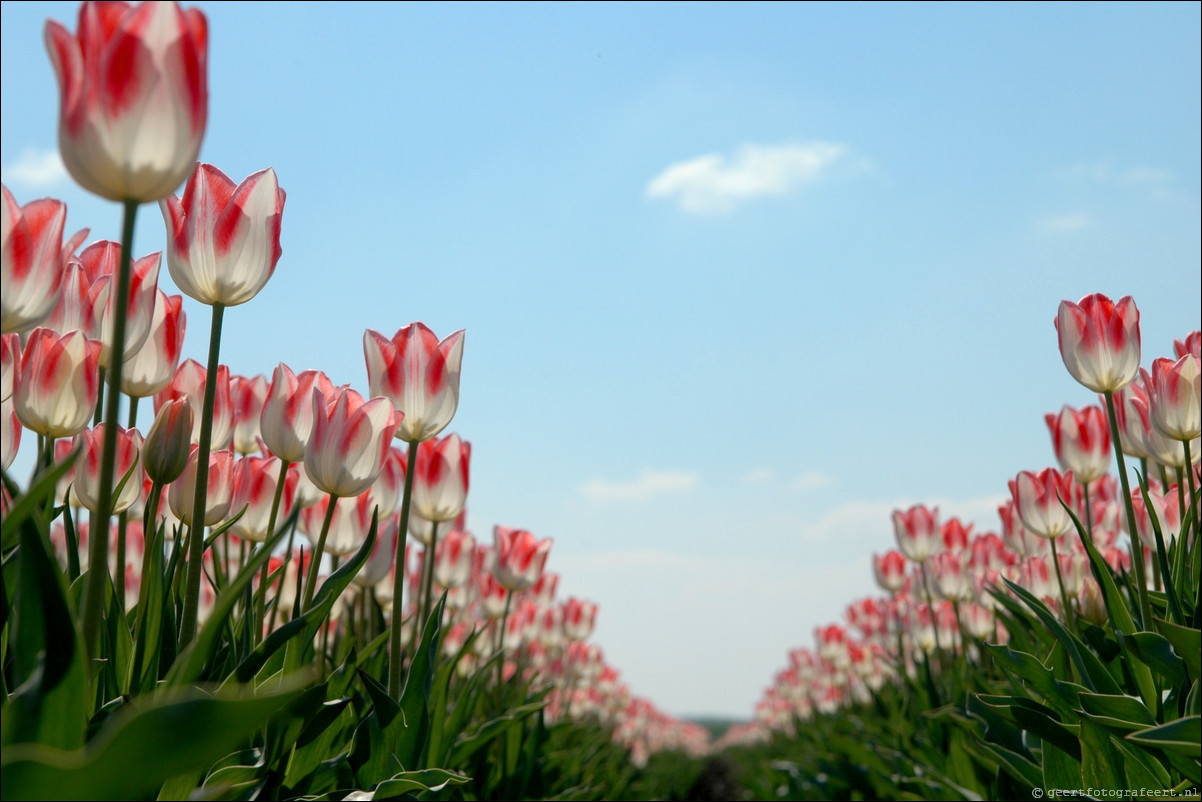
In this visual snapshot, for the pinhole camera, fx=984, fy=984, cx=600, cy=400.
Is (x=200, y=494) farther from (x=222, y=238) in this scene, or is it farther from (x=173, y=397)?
→ (x=173, y=397)

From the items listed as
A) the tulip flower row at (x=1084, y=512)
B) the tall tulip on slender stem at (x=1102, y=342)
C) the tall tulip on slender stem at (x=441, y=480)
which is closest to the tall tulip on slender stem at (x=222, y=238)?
the tall tulip on slender stem at (x=441, y=480)

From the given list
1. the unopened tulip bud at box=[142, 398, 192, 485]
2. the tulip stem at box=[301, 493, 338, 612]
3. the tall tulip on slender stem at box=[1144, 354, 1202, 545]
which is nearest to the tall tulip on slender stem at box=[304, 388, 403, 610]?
the tulip stem at box=[301, 493, 338, 612]

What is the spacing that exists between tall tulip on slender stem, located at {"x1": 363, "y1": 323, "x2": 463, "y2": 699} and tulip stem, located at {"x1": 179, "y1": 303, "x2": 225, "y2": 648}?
1.88ft

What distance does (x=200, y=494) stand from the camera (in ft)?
5.33

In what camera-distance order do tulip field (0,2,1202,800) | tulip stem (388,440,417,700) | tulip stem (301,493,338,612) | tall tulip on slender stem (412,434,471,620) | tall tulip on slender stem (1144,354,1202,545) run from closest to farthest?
tulip field (0,2,1202,800) < tulip stem (301,493,338,612) < tulip stem (388,440,417,700) < tall tulip on slender stem (1144,354,1202,545) < tall tulip on slender stem (412,434,471,620)

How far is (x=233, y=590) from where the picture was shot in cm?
128

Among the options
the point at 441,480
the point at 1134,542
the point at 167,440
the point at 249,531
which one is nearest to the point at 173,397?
the point at 249,531

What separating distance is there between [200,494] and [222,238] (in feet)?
1.55

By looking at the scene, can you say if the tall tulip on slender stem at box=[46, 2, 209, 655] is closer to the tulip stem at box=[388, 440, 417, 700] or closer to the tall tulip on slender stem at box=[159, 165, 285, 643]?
the tall tulip on slender stem at box=[159, 165, 285, 643]

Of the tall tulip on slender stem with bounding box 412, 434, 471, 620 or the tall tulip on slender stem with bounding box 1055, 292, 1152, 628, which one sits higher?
the tall tulip on slender stem with bounding box 1055, 292, 1152, 628

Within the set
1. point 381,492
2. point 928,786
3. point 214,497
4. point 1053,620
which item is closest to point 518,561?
point 381,492

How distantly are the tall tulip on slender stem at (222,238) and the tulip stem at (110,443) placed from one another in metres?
0.51

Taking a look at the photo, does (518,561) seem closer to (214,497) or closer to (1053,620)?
(214,497)

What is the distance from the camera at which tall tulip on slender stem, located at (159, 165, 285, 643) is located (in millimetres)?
1763
